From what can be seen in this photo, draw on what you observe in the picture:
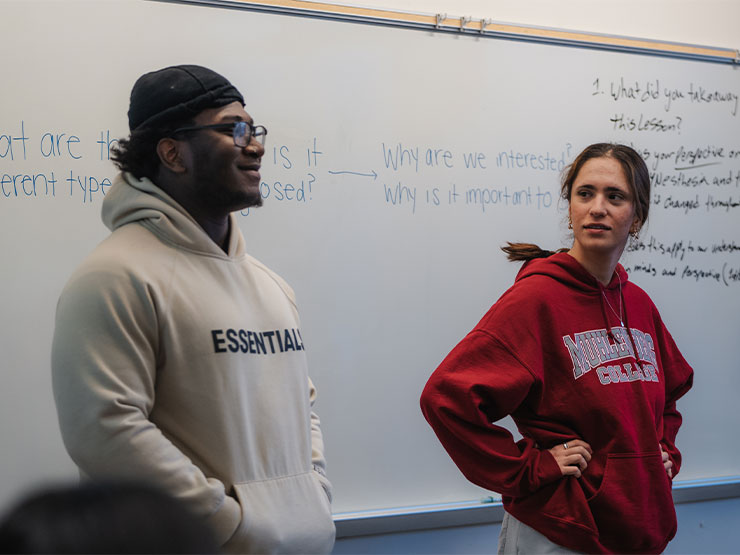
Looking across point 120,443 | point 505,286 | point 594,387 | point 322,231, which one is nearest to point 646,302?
point 594,387

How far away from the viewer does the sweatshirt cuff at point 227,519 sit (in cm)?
124

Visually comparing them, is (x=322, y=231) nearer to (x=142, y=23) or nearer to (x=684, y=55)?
(x=142, y=23)

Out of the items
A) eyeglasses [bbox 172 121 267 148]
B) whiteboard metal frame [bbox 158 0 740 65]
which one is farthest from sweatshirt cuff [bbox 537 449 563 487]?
whiteboard metal frame [bbox 158 0 740 65]

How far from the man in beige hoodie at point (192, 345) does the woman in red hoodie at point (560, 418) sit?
35 cm

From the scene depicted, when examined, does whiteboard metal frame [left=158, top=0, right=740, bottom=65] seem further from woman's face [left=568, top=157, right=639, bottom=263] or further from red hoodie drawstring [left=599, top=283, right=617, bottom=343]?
red hoodie drawstring [left=599, top=283, right=617, bottom=343]

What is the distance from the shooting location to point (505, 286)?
2.65 metres

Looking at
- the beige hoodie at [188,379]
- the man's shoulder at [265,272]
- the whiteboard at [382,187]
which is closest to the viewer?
the beige hoodie at [188,379]

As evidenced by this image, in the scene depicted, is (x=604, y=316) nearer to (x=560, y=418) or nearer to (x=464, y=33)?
(x=560, y=418)

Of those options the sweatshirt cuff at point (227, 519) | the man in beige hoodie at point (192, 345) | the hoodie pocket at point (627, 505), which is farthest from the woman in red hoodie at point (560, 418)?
the sweatshirt cuff at point (227, 519)

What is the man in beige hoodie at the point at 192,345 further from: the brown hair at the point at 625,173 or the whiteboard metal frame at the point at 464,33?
the whiteboard metal frame at the point at 464,33

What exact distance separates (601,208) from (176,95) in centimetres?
94

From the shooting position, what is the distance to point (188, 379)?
1283 mm

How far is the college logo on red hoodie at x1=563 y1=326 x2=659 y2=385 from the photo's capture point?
1648 mm

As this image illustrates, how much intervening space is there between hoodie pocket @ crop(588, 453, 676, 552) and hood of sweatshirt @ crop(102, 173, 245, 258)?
34.9 inches
